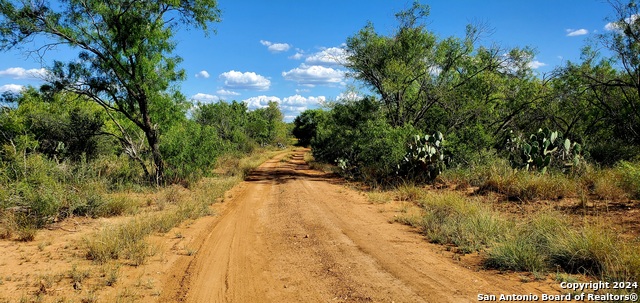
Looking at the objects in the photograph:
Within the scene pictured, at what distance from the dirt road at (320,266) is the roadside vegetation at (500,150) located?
0.83 metres

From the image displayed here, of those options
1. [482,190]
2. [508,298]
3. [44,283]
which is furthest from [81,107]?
[508,298]

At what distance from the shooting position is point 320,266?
5.74m

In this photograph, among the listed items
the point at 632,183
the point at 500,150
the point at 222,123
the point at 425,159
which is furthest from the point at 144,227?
the point at 222,123

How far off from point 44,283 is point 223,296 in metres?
2.56

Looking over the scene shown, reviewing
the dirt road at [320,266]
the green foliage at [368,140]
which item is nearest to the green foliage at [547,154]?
the green foliage at [368,140]

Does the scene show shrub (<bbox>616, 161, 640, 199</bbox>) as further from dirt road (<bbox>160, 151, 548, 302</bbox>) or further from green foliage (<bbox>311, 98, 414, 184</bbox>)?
green foliage (<bbox>311, 98, 414, 184</bbox>)

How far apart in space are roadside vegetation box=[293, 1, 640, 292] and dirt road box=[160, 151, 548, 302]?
829mm

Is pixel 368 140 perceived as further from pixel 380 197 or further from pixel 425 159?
pixel 380 197

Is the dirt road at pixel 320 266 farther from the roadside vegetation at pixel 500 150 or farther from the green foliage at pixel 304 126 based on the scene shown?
the green foliage at pixel 304 126

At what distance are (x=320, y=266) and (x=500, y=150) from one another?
15.8 metres

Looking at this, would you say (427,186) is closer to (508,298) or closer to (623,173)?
(623,173)

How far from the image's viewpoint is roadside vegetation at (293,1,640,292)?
5.93 m

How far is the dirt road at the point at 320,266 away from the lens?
15.3 feet

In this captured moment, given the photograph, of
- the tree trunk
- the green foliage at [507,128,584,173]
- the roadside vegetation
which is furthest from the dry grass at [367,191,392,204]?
the tree trunk
